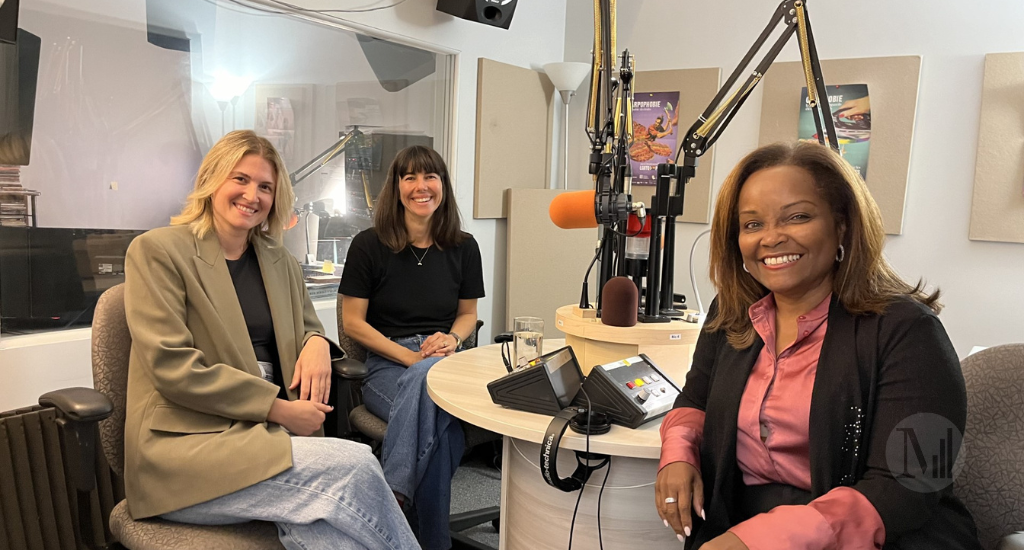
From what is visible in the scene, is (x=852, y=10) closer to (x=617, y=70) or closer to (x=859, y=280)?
(x=617, y=70)

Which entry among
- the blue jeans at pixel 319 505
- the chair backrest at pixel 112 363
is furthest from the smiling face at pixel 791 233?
the chair backrest at pixel 112 363

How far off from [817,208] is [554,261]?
9.30ft

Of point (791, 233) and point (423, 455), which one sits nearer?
point (791, 233)

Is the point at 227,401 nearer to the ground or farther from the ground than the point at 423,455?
farther from the ground

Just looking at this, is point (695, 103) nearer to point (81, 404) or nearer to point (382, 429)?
point (382, 429)

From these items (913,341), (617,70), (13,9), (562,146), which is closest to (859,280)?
(913,341)

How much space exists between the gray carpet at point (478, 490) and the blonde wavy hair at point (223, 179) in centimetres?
125

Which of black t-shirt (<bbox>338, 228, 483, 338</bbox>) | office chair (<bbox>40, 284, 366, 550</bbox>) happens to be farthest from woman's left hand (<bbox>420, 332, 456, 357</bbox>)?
office chair (<bbox>40, 284, 366, 550</bbox>)

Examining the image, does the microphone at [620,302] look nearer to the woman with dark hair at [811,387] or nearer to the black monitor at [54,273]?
the woman with dark hair at [811,387]

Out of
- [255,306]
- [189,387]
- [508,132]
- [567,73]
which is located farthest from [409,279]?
[567,73]

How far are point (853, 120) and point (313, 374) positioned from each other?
286 centimetres

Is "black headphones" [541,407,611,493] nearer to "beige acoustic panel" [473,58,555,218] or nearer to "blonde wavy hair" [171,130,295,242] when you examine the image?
"blonde wavy hair" [171,130,295,242]

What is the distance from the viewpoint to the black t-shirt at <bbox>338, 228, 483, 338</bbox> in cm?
250

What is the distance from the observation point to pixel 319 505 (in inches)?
59.3
